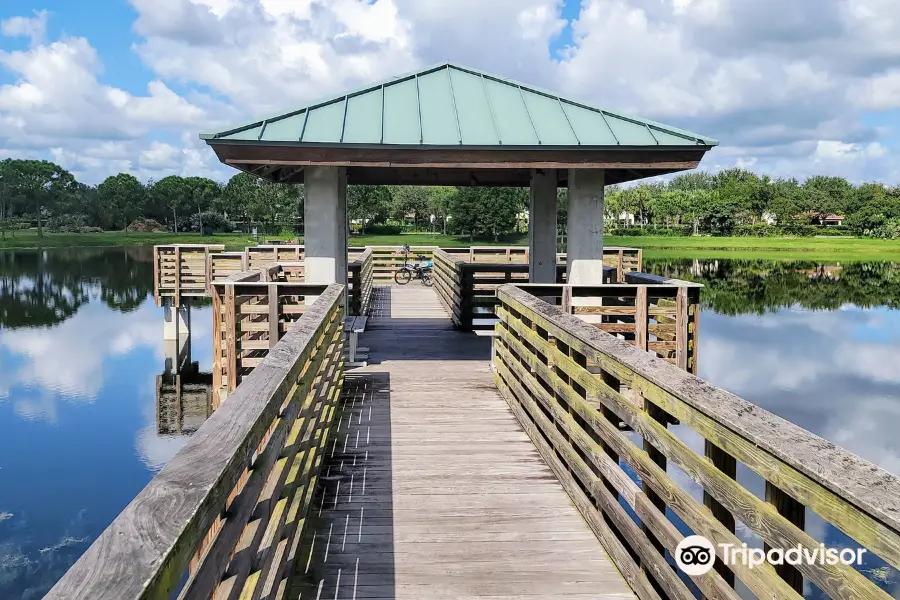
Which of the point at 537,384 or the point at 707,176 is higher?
the point at 707,176

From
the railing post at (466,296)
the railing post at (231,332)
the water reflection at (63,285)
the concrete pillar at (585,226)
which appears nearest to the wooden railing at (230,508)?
the railing post at (231,332)

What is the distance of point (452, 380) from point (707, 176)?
145674 mm

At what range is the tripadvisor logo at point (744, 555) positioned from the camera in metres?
1.75

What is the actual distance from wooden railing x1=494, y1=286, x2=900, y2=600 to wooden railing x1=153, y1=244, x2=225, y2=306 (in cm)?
1742

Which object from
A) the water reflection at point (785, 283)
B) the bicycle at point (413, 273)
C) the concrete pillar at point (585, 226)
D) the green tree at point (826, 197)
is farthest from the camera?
the green tree at point (826, 197)

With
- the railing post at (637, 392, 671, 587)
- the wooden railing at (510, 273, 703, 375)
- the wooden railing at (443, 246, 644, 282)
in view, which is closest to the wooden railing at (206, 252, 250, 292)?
the wooden railing at (443, 246, 644, 282)

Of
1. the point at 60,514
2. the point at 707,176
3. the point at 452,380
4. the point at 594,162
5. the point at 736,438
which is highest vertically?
the point at 707,176

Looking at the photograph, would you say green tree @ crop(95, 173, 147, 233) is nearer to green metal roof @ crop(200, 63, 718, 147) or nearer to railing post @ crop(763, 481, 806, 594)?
green metal roof @ crop(200, 63, 718, 147)

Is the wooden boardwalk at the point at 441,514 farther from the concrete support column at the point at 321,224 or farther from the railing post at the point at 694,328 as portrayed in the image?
the railing post at the point at 694,328

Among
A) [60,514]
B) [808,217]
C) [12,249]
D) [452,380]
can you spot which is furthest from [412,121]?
[808,217]

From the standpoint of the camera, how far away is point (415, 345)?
10625mm

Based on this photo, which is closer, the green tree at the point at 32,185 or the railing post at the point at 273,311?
the railing post at the point at 273,311

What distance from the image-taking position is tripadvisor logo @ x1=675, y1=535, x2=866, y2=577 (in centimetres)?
175

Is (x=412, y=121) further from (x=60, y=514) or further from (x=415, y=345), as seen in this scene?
(x=60, y=514)
